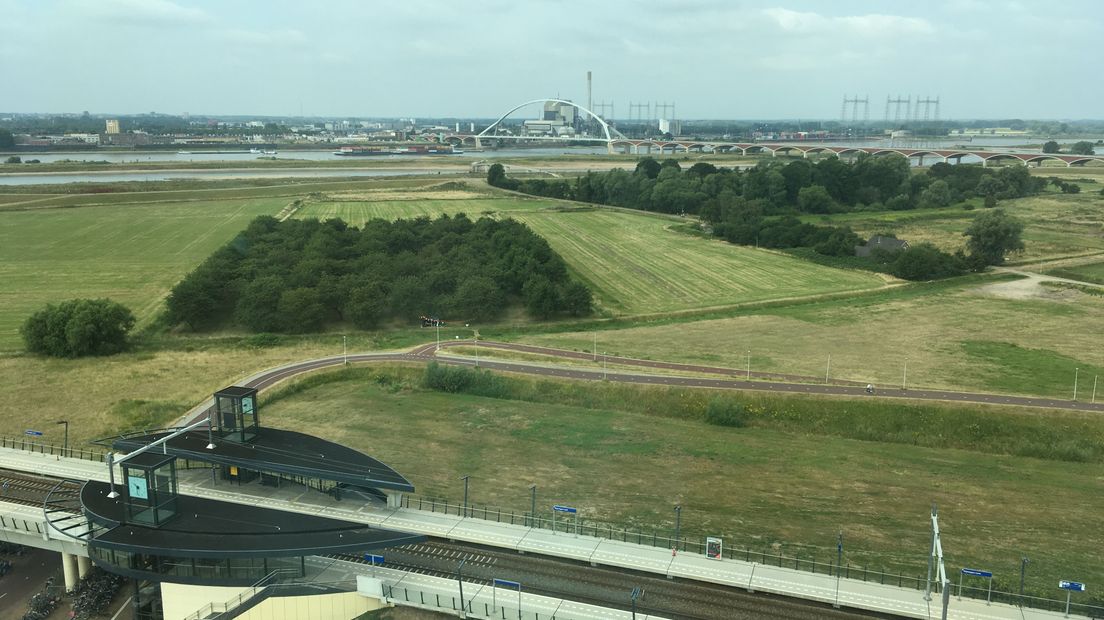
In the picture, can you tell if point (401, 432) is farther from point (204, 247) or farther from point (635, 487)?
point (204, 247)

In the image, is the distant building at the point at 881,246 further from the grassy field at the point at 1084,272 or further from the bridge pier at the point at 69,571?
the bridge pier at the point at 69,571

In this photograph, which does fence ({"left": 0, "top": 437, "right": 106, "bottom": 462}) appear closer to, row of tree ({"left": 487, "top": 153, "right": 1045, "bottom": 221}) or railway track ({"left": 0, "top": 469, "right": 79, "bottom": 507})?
railway track ({"left": 0, "top": 469, "right": 79, "bottom": 507})

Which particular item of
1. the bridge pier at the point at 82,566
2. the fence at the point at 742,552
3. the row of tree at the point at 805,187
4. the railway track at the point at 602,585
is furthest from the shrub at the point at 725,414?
the row of tree at the point at 805,187

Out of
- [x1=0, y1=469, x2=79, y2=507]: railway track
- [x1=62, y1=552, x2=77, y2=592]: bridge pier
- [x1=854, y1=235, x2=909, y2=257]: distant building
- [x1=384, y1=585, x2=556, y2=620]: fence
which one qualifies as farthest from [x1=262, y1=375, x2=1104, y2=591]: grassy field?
[x1=854, y1=235, x2=909, y2=257]: distant building

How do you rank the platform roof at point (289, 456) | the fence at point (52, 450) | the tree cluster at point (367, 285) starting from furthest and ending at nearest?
the tree cluster at point (367, 285)
the fence at point (52, 450)
the platform roof at point (289, 456)

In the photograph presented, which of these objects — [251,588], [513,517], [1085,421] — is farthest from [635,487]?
[1085,421]

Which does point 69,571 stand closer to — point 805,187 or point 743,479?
point 743,479
